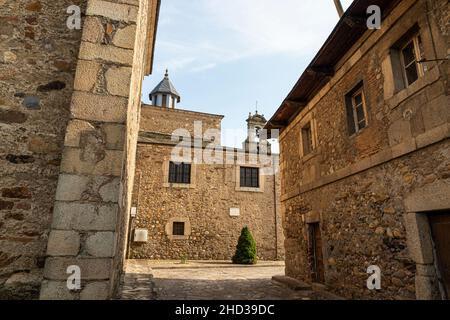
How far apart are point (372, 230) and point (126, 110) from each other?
4119 millimetres

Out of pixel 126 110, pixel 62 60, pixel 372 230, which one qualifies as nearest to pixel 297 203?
pixel 372 230

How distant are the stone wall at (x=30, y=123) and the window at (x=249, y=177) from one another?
1209 cm

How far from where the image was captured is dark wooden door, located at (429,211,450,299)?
3463mm

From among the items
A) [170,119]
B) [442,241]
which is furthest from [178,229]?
[442,241]

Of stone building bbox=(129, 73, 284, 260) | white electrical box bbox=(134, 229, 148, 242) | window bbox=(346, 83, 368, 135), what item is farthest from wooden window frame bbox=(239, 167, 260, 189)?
window bbox=(346, 83, 368, 135)

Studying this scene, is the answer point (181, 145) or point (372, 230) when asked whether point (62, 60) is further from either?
point (181, 145)

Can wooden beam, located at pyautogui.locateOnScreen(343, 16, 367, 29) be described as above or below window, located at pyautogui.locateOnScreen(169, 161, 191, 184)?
above

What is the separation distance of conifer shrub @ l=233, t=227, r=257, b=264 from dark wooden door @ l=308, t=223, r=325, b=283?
19.4 ft

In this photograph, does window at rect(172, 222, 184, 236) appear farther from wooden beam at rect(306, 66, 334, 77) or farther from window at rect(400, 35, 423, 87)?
window at rect(400, 35, 423, 87)

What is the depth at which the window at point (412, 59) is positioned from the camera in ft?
13.2

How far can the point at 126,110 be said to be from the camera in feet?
9.97

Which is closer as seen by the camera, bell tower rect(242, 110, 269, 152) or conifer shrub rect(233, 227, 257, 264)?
conifer shrub rect(233, 227, 257, 264)

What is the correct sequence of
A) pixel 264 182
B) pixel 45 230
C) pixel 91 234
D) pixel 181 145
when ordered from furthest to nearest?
1. pixel 264 182
2. pixel 181 145
3. pixel 45 230
4. pixel 91 234

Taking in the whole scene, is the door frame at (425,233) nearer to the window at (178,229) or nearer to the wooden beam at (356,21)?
the wooden beam at (356,21)
